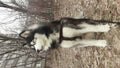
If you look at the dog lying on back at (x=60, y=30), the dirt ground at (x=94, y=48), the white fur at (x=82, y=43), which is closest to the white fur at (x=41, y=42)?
the dog lying on back at (x=60, y=30)

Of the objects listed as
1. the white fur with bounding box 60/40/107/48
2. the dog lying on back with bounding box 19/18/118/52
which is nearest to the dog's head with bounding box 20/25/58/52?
the dog lying on back with bounding box 19/18/118/52

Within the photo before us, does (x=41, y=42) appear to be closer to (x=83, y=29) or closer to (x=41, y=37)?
(x=41, y=37)

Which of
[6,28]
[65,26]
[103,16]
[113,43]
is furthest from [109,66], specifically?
[6,28]

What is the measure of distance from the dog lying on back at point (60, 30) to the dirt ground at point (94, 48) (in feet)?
0.94

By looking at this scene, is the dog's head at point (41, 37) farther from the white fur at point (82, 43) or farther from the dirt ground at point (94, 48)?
the dirt ground at point (94, 48)

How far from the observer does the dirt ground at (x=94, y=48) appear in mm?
5660

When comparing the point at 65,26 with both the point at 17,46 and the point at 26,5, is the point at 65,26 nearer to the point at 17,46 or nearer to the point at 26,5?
the point at 17,46

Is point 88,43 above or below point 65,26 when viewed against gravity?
below

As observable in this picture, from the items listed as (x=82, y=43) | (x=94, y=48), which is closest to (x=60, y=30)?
(x=82, y=43)

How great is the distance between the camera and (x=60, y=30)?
5027 mm

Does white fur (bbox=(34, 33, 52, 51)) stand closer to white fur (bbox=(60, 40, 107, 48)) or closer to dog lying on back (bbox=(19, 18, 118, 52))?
dog lying on back (bbox=(19, 18, 118, 52))

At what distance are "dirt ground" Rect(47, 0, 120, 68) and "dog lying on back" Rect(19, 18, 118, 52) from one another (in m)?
0.29

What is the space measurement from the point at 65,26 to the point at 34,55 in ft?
21.8

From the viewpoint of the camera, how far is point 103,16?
6.29 metres
